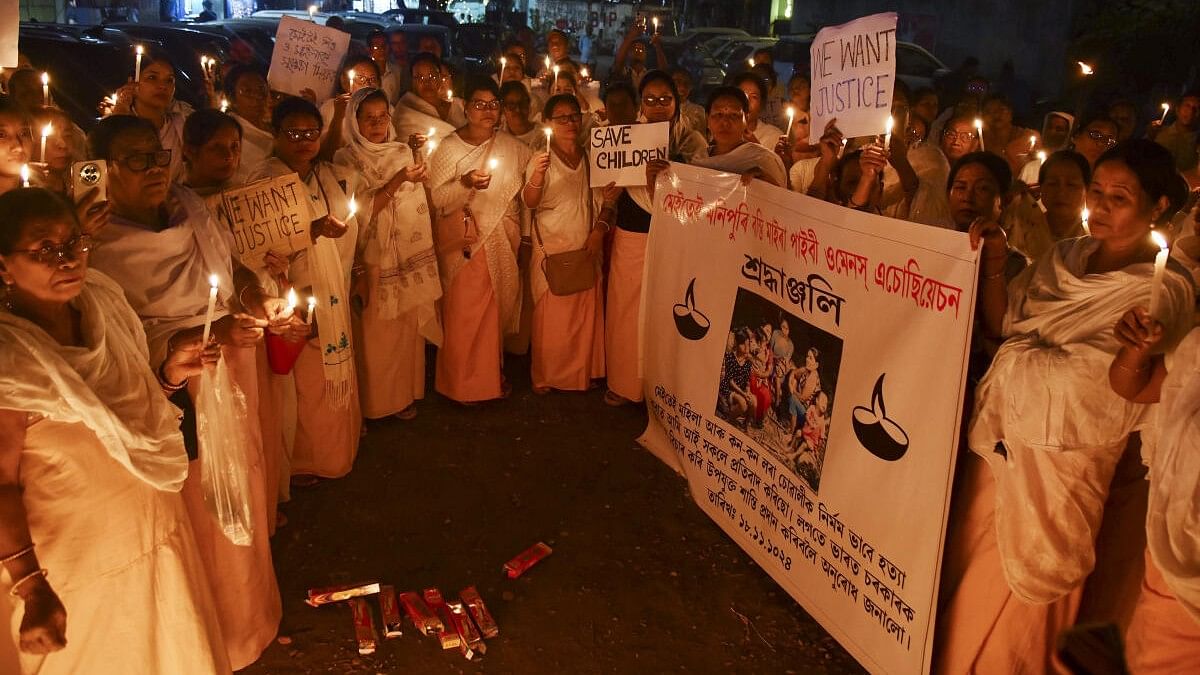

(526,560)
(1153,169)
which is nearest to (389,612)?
(526,560)

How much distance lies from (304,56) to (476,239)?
1.64 metres

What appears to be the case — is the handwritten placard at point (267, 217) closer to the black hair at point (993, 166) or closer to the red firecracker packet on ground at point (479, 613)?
the red firecracker packet on ground at point (479, 613)

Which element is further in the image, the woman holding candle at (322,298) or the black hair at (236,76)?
the black hair at (236,76)

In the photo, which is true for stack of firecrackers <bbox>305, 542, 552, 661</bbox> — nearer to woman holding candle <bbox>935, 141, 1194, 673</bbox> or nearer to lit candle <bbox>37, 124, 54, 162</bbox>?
woman holding candle <bbox>935, 141, 1194, 673</bbox>

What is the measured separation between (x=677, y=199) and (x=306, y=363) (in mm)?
1997

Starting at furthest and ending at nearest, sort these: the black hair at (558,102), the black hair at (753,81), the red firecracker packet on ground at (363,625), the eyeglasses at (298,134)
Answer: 1. the black hair at (753,81)
2. the black hair at (558,102)
3. the eyeglasses at (298,134)
4. the red firecracker packet on ground at (363,625)

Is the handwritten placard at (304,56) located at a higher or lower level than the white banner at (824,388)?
higher

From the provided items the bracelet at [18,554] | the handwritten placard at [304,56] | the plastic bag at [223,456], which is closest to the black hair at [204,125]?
the plastic bag at [223,456]

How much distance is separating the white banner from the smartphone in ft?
8.01

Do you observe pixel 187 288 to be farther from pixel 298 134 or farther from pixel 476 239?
pixel 476 239

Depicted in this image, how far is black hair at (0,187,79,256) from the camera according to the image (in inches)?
86.9

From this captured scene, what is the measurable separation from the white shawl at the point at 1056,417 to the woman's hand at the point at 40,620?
262 cm

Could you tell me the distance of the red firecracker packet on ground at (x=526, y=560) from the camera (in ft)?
13.1

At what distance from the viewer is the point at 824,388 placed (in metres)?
3.50
